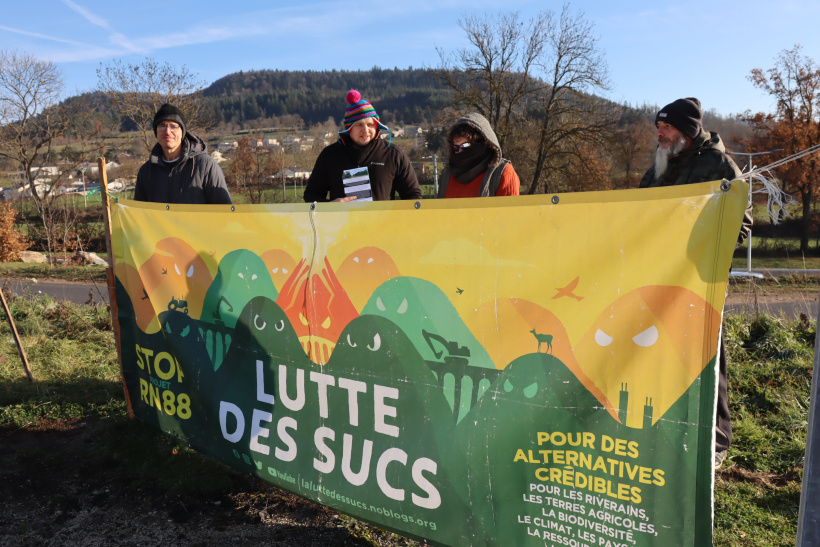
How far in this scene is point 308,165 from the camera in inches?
→ 2014

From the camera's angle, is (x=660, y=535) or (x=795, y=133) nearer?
(x=660, y=535)

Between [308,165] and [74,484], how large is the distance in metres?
49.3

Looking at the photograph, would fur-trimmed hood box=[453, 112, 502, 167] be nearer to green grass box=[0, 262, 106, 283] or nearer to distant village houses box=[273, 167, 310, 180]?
green grass box=[0, 262, 106, 283]

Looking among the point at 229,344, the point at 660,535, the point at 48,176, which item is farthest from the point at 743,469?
the point at 48,176

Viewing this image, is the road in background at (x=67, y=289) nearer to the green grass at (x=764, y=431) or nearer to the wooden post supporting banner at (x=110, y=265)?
the wooden post supporting banner at (x=110, y=265)

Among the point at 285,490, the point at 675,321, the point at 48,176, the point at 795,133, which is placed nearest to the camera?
the point at 675,321

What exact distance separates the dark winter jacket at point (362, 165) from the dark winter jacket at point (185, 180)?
72 cm

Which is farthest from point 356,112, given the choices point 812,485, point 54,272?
point 54,272

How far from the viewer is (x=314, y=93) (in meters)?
162

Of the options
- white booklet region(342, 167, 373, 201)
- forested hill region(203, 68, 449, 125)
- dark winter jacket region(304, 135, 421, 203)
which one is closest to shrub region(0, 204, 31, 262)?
dark winter jacket region(304, 135, 421, 203)

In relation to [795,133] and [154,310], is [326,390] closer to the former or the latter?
[154,310]

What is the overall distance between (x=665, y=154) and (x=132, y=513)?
3.47 meters

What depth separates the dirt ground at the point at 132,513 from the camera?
2916 millimetres

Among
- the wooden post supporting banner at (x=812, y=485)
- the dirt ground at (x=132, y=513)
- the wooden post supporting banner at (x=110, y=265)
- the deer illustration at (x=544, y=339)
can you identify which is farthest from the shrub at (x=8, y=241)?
the wooden post supporting banner at (x=812, y=485)
